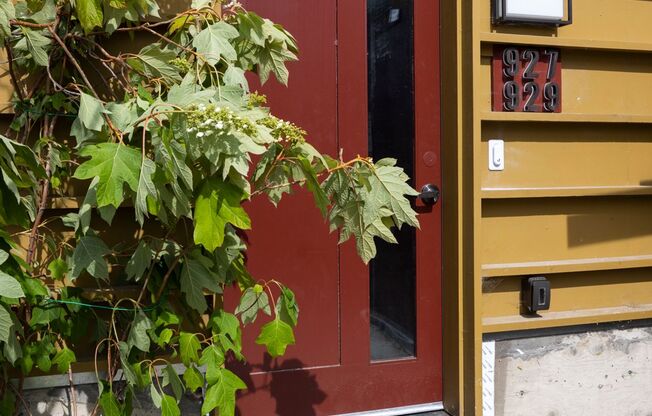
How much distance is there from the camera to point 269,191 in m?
2.18

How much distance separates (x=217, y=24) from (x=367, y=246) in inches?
35.4

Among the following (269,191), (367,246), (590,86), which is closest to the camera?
(367,246)

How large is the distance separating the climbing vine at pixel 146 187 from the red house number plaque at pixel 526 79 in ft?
4.02

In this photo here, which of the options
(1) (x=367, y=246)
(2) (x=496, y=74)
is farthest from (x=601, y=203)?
(1) (x=367, y=246)

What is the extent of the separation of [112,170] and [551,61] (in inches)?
91.5

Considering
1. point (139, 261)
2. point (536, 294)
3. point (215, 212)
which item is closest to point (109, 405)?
point (139, 261)

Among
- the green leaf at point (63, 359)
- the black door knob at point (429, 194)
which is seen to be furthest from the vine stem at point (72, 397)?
the black door knob at point (429, 194)

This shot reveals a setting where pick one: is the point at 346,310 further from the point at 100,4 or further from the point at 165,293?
the point at 100,4

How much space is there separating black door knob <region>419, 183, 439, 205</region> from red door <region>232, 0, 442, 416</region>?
25mm

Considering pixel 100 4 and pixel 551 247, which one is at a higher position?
pixel 100 4

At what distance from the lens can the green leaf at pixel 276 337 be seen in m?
2.07

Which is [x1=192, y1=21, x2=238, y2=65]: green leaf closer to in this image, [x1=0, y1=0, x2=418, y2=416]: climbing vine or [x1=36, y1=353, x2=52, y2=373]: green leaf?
[x1=0, y1=0, x2=418, y2=416]: climbing vine

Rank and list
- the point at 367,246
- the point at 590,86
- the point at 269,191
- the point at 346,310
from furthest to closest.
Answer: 1. the point at 590,86
2. the point at 346,310
3. the point at 269,191
4. the point at 367,246

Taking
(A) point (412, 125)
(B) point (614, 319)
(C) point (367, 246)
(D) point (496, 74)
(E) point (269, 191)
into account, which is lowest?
(B) point (614, 319)
